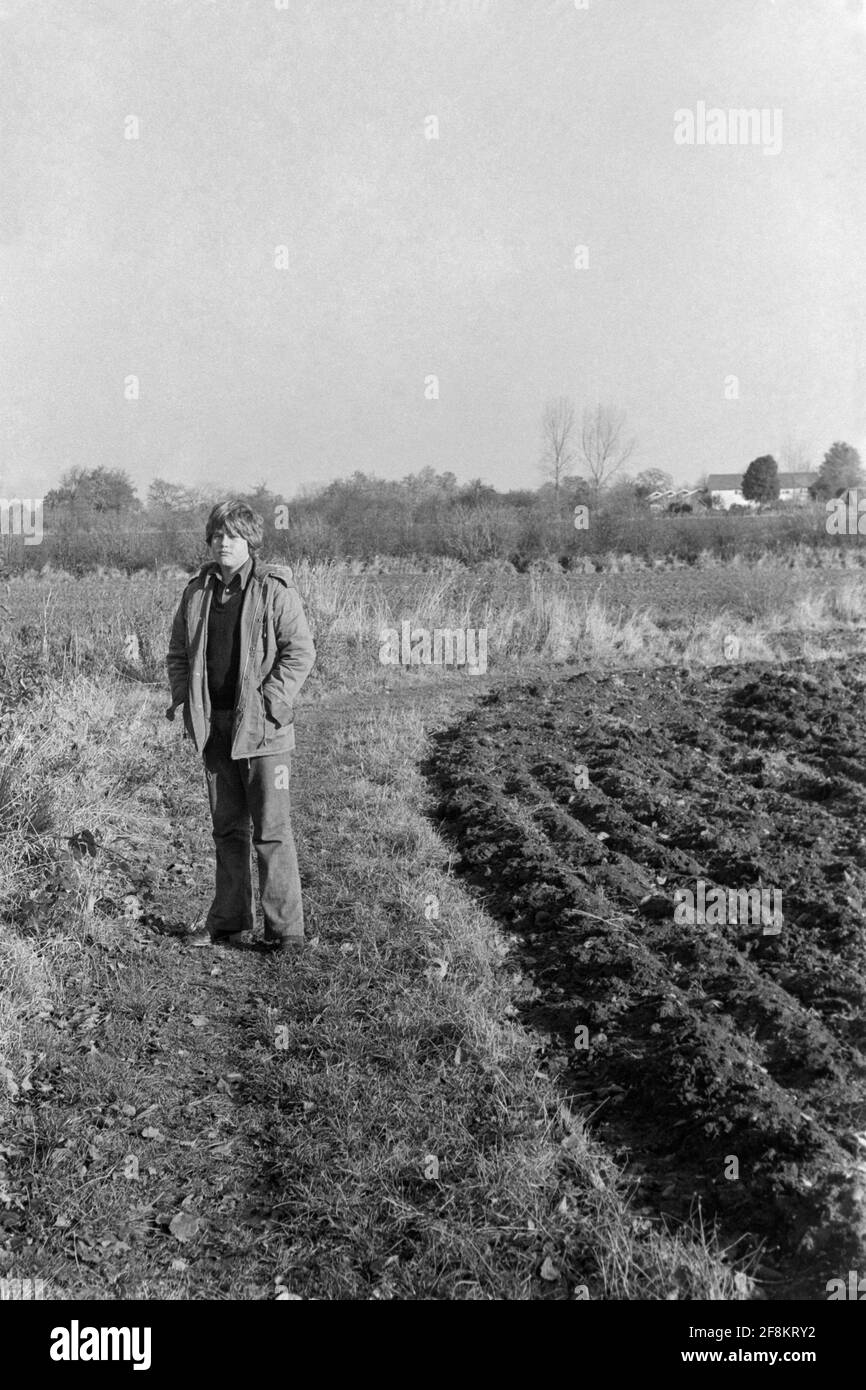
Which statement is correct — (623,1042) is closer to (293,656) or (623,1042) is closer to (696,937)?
(696,937)

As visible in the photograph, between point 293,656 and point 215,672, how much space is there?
0.38 meters

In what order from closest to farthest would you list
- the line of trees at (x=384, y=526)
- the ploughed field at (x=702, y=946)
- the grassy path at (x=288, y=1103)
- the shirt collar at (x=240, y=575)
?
1. the grassy path at (x=288, y=1103)
2. the ploughed field at (x=702, y=946)
3. the shirt collar at (x=240, y=575)
4. the line of trees at (x=384, y=526)

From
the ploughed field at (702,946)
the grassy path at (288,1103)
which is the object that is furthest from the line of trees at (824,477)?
the grassy path at (288,1103)

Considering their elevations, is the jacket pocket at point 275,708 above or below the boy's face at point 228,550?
below

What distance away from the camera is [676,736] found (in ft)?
33.0

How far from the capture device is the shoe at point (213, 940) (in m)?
5.78

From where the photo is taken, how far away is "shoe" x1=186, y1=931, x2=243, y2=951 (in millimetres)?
5777

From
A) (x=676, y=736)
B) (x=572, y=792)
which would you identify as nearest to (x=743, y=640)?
(x=676, y=736)

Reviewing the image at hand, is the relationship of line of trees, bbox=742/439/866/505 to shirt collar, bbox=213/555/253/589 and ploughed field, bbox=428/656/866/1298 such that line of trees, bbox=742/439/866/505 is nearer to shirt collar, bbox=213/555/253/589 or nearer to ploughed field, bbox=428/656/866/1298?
ploughed field, bbox=428/656/866/1298

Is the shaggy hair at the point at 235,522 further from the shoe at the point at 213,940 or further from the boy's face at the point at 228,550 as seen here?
the shoe at the point at 213,940

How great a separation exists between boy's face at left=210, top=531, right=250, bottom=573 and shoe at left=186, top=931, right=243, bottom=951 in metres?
1.83

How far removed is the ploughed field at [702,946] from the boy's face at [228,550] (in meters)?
2.25

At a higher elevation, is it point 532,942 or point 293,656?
point 293,656

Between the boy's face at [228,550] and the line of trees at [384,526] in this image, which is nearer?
the boy's face at [228,550]
